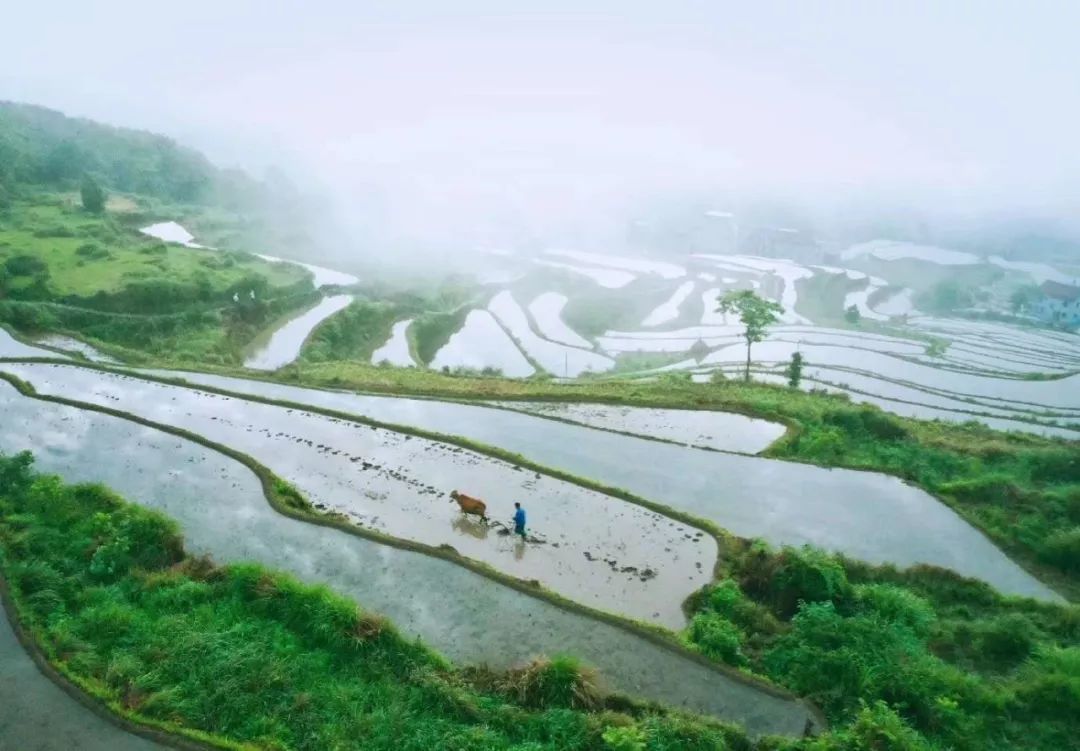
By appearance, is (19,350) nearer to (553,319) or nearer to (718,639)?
(718,639)

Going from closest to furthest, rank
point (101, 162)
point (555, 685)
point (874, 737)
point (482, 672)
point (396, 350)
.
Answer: point (874, 737) < point (555, 685) < point (482, 672) < point (396, 350) < point (101, 162)

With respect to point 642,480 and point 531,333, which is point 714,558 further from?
point 531,333

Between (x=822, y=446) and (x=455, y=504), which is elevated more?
(x=822, y=446)

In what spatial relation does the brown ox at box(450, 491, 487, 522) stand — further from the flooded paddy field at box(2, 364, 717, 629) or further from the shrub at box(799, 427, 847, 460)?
the shrub at box(799, 427, 847, 460)

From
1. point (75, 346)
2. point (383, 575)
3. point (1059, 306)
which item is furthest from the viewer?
point (1059, 306)

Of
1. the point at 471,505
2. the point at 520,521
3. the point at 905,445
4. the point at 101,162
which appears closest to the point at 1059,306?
the point at 905,445

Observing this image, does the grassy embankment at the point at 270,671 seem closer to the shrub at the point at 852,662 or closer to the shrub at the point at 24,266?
the shrub at the point at 852,662
